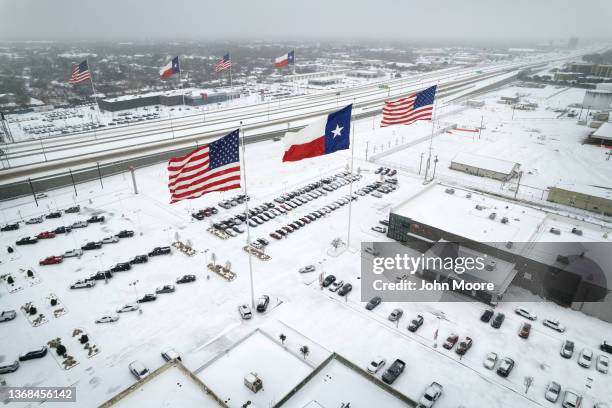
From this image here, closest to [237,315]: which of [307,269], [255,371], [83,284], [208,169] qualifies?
[255,371]

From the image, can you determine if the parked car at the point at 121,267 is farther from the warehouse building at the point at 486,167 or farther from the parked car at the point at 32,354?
the warehouse building at the point at 486,167

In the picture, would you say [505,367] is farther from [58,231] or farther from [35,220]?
[35,220]

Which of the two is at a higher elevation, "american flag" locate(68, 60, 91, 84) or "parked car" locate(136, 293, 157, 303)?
"american flag" locate(68, 60, 91, 84)

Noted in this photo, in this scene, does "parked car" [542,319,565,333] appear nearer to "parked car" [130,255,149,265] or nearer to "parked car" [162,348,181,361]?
"parked car" [162,348,181,361]

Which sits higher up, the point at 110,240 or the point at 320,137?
the point at 320,137

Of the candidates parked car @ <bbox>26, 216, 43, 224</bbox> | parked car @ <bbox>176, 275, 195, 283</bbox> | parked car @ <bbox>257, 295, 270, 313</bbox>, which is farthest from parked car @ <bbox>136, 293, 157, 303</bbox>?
parked car @ <bbox>26, 216, 43, 224</bbox>

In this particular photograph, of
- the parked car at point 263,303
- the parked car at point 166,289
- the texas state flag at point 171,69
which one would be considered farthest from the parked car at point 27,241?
the texas state flag at point 171,69
